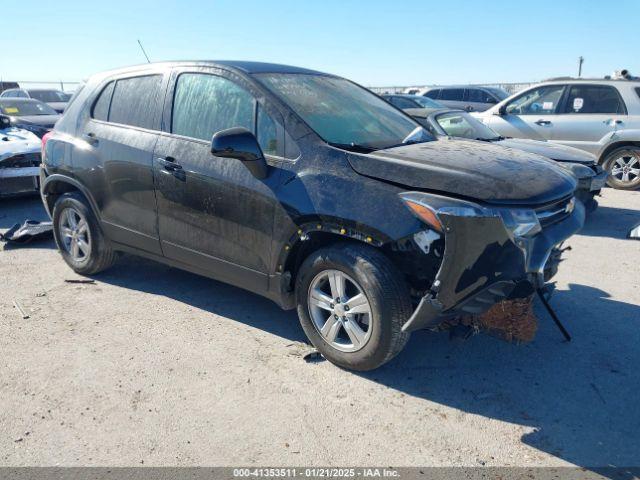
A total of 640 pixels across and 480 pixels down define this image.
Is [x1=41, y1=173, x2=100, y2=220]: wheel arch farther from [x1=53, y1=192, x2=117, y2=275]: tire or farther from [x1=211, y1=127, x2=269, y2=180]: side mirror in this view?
[x1=211, y1=127, x2=269, y2=180]: side mirror

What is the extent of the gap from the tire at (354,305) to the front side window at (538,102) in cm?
769

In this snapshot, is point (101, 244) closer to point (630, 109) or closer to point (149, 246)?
point (149, 246)

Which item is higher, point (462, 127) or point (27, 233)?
point (462, 127)

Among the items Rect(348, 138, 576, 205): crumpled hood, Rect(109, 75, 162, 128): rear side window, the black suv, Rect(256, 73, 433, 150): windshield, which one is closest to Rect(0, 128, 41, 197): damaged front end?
the black suv

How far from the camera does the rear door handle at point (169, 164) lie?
392 cm

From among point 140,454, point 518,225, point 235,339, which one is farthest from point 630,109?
point 140,454

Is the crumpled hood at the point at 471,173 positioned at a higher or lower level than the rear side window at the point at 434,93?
lower

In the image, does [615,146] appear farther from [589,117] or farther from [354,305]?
[354,305]

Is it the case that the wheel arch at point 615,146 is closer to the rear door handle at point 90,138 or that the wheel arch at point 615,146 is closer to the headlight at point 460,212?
the headlight at point 460,212

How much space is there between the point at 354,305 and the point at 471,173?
3.35 ft

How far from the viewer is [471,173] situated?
3.05 metres

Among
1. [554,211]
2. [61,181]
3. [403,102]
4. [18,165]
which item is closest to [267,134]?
[554,211]

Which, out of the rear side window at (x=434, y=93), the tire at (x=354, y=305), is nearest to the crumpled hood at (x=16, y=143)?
the tire at (x=354, y=305)

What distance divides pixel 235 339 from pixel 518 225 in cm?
208
